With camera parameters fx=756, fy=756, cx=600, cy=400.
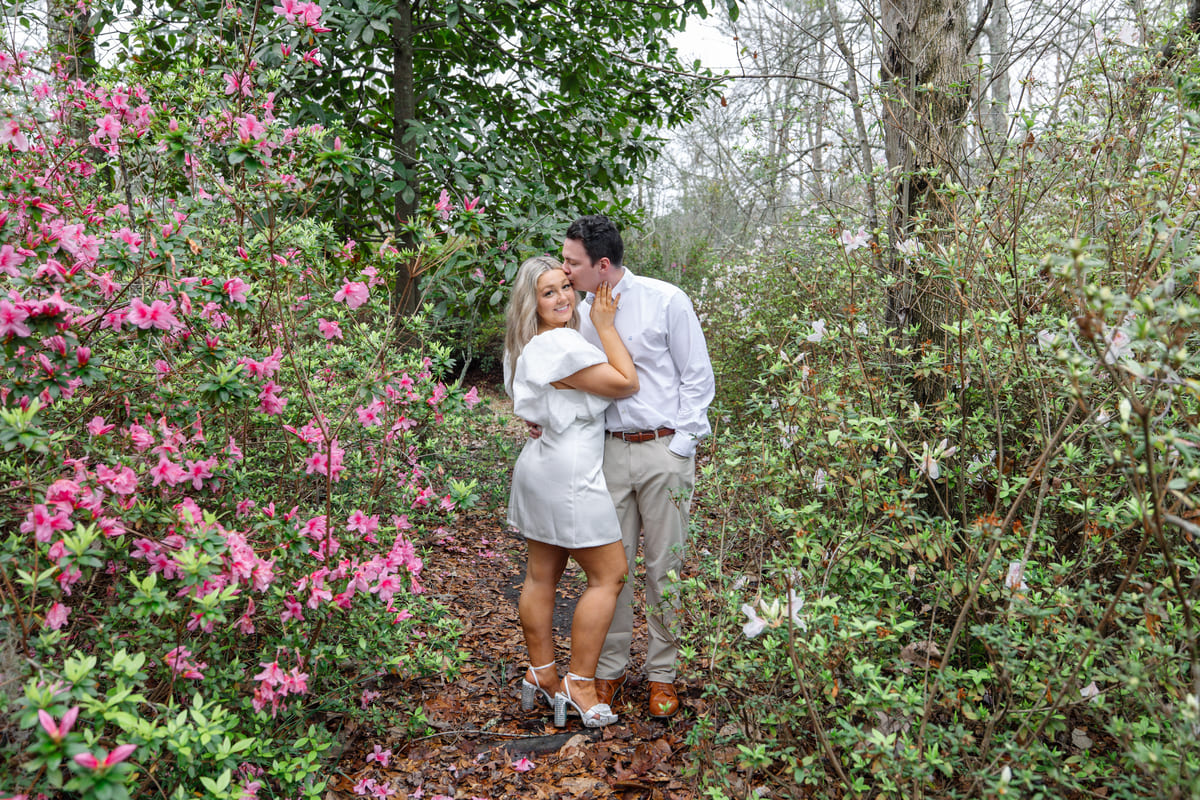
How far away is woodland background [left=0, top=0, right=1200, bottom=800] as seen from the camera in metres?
1.79

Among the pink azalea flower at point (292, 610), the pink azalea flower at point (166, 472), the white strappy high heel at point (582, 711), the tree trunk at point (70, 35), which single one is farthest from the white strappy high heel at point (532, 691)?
the tree trunk at point (70, 35)

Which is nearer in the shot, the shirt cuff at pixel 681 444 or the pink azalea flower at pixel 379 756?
the pink azalea flower at pixel 379 756

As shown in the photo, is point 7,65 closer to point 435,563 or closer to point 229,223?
point 229,223

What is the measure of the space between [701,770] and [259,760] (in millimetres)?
1471

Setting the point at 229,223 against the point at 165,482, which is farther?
the point at 229,223

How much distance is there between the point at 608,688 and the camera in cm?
333

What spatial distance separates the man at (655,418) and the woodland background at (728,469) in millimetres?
228

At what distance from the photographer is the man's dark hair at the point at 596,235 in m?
3.08

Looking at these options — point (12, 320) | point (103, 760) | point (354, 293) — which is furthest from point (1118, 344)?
point (12, 320)

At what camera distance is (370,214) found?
5.46 metres

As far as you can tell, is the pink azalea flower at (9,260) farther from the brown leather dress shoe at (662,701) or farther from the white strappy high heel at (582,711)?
the brown leather dress shoe at (662,701)

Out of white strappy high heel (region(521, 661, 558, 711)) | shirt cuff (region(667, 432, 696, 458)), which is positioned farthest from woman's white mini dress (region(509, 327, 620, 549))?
white strappy high heel (region(521, 661, 558, 711))

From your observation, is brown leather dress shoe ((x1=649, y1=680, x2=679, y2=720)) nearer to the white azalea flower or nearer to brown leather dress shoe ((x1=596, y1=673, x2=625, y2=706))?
brown leather dress shoe ((x1=596, y1=673, x2=625, y2=706))

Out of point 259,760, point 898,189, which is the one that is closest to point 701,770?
point 259,760
